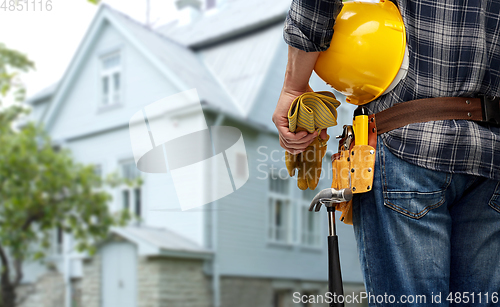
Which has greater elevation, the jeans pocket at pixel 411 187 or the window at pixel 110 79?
the window at pixel 110 79

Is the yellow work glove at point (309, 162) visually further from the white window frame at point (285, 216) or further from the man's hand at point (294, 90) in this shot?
the white window frame at point (285, 216)

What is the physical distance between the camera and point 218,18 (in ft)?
24.9

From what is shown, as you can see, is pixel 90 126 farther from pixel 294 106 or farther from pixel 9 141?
pixel 294 106

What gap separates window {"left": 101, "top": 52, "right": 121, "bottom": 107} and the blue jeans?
6.47 m

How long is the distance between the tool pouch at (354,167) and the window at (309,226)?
5942 mm

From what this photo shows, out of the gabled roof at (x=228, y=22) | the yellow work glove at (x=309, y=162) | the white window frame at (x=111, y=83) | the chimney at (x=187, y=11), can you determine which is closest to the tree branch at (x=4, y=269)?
the white window frame at (x=111, y=83)

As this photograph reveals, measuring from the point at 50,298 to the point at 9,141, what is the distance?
7.53 ft

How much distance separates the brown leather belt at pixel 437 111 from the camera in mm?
746

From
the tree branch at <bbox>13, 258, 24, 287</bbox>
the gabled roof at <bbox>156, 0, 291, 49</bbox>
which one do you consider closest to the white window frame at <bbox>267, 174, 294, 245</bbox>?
the gabled roof at <bbox>156, 0, 291, 49</bbox>

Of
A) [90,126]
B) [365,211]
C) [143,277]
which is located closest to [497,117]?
[365,211]

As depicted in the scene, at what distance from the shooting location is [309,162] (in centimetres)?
92

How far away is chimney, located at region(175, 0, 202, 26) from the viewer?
7.93 metres

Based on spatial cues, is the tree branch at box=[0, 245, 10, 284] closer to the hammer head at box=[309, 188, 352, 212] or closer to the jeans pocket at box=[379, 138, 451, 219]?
the hammer head at box=[309, 188, 352, 212]

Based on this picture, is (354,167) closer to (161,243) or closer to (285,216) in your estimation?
(161,243)
